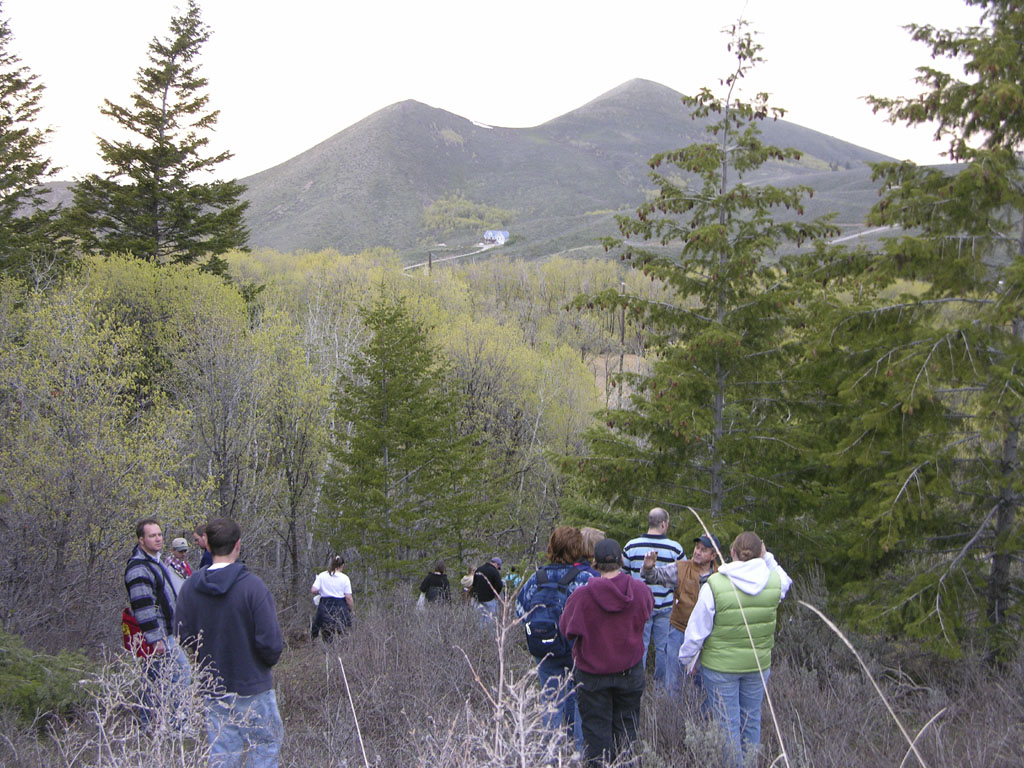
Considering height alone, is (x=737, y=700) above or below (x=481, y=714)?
above

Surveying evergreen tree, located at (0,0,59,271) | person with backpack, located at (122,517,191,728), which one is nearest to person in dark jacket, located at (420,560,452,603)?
person with backpack, located at (122,517,191,728)

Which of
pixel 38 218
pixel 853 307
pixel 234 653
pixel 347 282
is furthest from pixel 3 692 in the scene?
pixel 347 282

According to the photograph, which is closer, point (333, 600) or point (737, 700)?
point (737, 700)

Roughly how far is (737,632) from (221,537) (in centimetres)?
298

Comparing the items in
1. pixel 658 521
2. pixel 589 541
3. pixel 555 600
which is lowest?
pixel 658 521

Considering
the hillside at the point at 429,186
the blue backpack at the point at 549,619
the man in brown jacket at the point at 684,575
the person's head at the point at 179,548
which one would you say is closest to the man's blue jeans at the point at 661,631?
the man in brown jacket at the point at 684,575

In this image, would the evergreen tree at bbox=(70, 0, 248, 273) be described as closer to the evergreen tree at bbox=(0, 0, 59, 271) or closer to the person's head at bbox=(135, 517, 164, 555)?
the evergreen tree at bbox=(0, 0, 59, 271)

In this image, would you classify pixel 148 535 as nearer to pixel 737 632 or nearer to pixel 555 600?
pixel 555 600

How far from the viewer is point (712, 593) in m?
4.27

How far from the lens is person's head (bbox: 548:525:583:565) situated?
434 centimetres

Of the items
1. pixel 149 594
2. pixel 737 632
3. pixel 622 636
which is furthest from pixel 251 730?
pixel 737 632

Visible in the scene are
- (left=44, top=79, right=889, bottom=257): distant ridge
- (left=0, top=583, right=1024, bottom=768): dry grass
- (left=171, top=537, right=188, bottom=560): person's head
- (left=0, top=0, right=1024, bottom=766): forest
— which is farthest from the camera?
(left=44, top=79, right=889, bottom=257): distant ridge

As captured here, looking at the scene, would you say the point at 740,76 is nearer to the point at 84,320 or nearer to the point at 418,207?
the point at 84,320

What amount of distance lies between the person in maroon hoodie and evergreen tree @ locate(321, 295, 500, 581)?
574 inches
